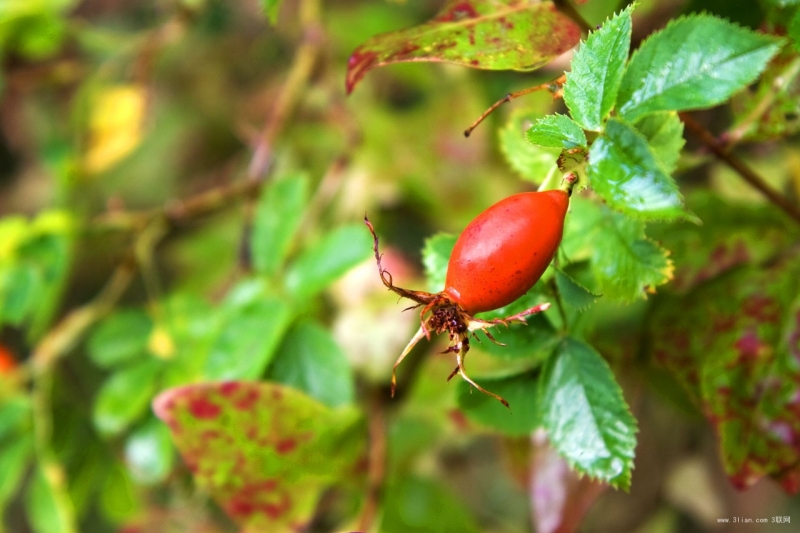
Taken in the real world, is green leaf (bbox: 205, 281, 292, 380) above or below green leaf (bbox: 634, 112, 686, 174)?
below

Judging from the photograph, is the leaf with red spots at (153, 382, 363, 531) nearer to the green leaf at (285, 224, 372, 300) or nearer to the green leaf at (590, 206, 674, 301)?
the green leaf at (285, 224, 372, 300)

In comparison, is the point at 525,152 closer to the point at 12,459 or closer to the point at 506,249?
the point at 506,249

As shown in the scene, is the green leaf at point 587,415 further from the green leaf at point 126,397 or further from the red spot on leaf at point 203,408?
the green leaf at point 126,397

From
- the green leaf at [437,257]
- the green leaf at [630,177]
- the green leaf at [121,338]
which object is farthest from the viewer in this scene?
the green leaf at [121,338]

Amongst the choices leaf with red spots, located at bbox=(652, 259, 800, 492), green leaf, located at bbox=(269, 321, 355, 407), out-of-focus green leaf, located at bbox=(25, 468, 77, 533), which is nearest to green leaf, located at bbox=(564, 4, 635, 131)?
leaf with red spots, located at bbox=(652, 259, 800, 492)

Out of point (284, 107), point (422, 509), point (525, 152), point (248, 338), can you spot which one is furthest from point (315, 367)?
point (284, 107)

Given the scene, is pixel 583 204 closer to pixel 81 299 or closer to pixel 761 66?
pixel 761 66

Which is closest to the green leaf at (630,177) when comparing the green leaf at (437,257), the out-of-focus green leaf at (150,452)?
the green leaf at (437,257)
